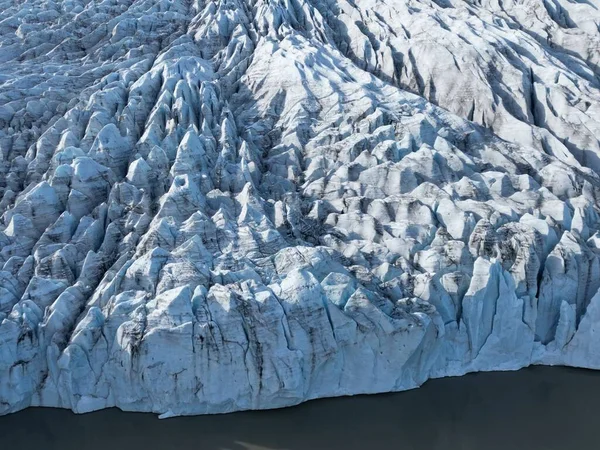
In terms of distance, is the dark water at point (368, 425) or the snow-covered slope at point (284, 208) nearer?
the dark water at point (368, 425)

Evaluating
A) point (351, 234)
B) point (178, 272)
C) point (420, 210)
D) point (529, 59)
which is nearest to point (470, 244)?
point (420, 210)

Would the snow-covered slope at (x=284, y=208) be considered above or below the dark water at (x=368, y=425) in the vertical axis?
above

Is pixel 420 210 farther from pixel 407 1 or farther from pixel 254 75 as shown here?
pixel 407 1

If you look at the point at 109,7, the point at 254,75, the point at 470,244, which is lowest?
the point at 470,244

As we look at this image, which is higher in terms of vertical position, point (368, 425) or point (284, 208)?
point (284, 208)

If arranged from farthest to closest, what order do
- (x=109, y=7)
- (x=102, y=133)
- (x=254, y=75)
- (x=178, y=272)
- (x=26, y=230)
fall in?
(x=109, y=7), (x=254, y=75), (x=102, y=133), (x=26, y=230), (x=178, y=272)

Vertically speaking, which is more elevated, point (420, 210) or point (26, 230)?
point (26, 230)
